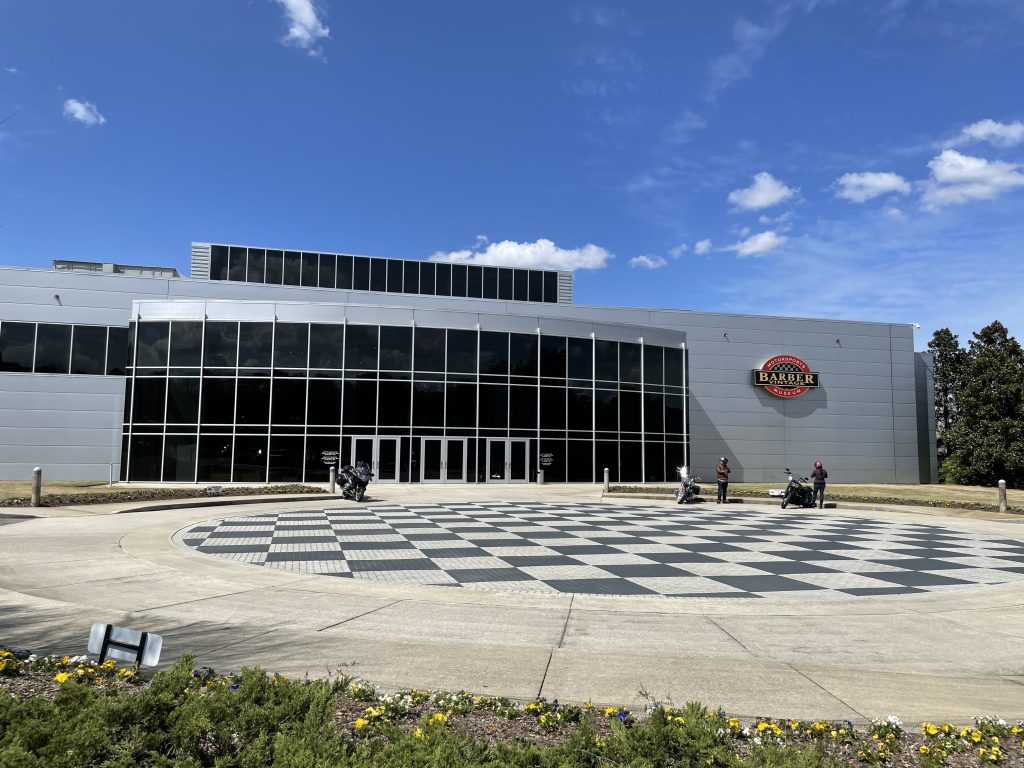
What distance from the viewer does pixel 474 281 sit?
53750 millimetres

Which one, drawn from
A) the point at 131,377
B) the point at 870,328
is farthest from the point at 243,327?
the point at 870,328

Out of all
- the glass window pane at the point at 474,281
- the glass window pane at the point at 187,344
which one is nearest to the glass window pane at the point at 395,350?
the glass window pane at the point at 187,344

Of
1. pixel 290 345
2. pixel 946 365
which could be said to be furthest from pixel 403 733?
pixel 946 365

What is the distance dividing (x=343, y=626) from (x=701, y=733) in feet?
14.3

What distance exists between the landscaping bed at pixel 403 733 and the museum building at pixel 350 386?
26810 mm

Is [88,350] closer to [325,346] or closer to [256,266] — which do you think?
[256,266]

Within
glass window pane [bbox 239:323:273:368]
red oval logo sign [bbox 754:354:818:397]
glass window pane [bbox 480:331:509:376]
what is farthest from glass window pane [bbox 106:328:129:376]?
red oval logo sign [bbox 754:354:818:397]

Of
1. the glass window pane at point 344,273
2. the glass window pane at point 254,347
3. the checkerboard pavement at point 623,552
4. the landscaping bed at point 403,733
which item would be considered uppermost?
the glass window pane at point 344,273

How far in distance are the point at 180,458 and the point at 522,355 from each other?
18841mm

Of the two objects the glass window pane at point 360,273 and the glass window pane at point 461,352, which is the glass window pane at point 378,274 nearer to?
the glass window pane at point 360,273

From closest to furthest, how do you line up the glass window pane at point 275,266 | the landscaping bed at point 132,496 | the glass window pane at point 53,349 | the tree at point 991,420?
the landscaping bed at point 132,496
the glass window pane at point 53,349
the tree at point 991,420
the glass window pane at point 275,266

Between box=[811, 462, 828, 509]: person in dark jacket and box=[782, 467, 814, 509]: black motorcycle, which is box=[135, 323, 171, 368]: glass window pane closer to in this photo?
box=[782, 467, 814, 509]: black motorcycle

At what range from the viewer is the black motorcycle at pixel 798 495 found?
25.2 meters

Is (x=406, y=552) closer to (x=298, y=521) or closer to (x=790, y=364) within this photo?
(x=298, y=521)
